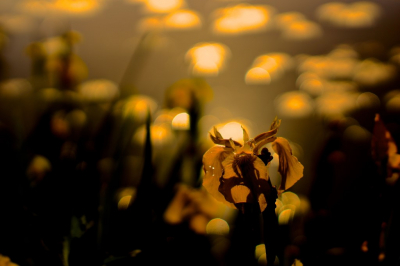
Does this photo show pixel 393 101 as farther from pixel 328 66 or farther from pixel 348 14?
pixel 348 14

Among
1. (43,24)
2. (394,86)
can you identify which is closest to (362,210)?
(394,86)

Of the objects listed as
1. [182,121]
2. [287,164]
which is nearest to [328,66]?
[182,121]

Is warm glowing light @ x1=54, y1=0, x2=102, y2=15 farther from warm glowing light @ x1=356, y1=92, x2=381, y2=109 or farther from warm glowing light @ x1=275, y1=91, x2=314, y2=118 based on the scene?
warm glowing light @ x1=356, y1=92, x2=381, y2=109

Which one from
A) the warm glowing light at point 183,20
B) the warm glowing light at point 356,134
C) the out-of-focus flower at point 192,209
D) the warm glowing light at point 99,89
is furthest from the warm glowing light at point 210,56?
the out-of-focus flower at point 192,209

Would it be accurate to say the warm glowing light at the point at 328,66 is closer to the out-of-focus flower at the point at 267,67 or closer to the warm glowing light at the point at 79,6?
the out-of-focus flower at the point at 267,67

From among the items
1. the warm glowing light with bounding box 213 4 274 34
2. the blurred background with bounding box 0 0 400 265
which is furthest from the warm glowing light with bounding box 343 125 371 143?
the warm glowing light with bounding box 213 4 274 34

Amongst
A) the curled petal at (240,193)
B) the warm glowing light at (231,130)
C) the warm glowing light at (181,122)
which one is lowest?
the warm glowing light at (231,130)
